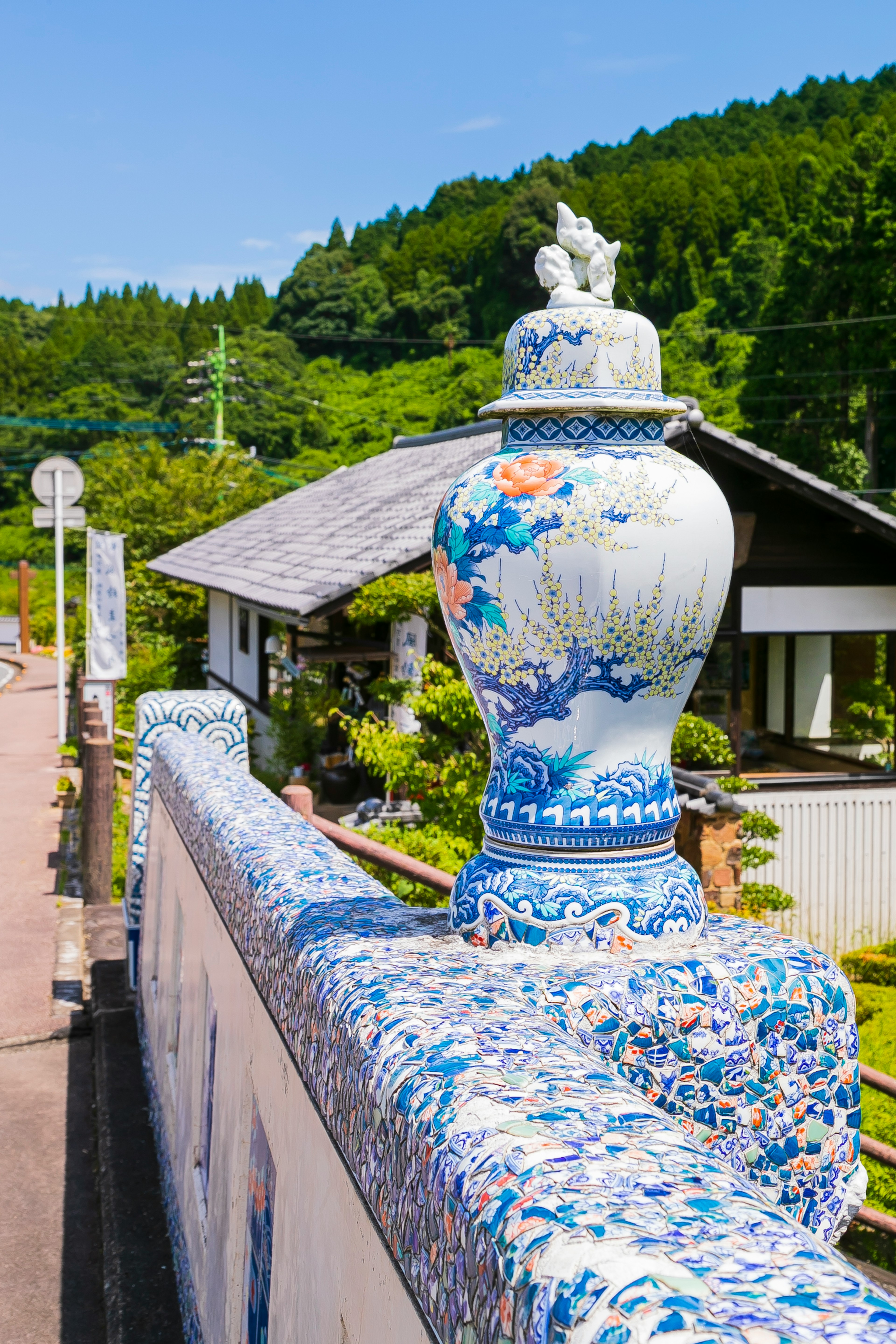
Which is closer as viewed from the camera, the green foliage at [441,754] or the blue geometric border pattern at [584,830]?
the blue geometric border pattern at [584,830]

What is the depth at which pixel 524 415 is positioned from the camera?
2596 millimetres

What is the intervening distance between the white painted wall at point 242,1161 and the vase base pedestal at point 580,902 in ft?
1.67

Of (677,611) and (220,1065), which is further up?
(677,611)

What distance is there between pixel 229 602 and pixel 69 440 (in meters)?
57.0

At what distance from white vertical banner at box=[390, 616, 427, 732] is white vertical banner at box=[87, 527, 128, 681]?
13.2 feet

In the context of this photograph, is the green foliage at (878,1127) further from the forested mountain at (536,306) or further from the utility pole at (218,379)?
the utility pole at (218,379)

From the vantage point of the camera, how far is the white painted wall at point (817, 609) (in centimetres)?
1194

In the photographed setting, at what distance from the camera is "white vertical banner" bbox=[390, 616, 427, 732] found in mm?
11227

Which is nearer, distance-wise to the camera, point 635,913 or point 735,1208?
point 735,1208

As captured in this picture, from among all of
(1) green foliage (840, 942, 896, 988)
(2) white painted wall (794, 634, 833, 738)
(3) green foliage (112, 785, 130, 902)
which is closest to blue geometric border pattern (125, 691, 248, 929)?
(3) green foliage (112, 785, 130, 902)

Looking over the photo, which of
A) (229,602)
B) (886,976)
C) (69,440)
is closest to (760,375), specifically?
(229,602)

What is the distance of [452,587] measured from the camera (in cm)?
255

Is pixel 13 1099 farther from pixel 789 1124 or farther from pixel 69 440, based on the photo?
pixel 69 440

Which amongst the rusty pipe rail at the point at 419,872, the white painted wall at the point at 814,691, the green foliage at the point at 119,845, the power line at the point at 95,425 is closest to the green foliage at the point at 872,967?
the white painted wall at the point at 814,691
